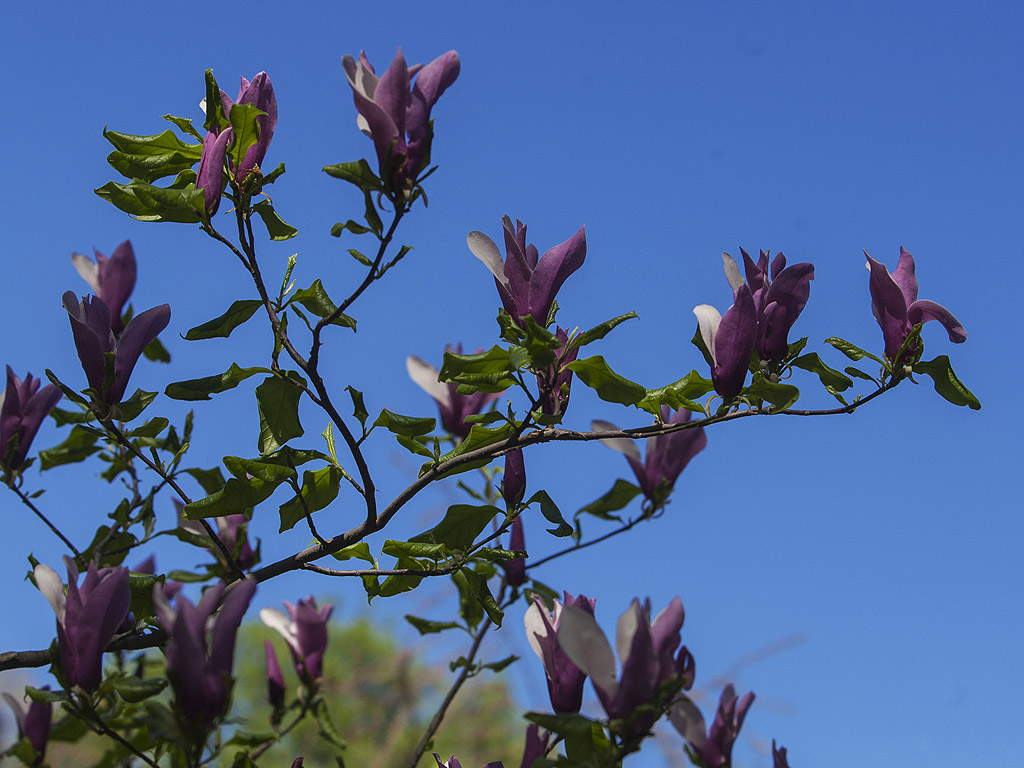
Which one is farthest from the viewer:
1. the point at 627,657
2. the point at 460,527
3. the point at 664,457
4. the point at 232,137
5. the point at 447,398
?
the point at 447,398

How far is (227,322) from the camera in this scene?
1399 mm

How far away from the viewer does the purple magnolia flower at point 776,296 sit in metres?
1.38

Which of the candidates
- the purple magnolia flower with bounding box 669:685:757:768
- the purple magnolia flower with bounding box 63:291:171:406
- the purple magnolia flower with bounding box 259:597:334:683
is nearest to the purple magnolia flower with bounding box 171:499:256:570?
the purple magnolia flower with bounding box 259:597:334:683

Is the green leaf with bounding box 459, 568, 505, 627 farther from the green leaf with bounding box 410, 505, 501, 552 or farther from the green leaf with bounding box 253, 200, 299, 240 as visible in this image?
the green leaf with bounding box 253, 200, 299, 240

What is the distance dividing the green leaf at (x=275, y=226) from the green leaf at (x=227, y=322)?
136 millimetres

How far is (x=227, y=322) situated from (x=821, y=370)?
3.00ft

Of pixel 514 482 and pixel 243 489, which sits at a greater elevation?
pixel 514 482

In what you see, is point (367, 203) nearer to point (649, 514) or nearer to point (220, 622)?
point (220, 622)

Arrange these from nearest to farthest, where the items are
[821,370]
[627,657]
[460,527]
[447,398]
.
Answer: [627,657] → [821,370] → [460,527] → [447,398]

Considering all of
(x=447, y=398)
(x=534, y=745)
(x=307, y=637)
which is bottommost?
(x=534, y=745)

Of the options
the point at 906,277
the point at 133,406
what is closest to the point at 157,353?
the point at 133,406

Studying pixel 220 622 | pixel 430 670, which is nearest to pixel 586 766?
pixel 220 622

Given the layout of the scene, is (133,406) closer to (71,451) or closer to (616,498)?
(71,451)

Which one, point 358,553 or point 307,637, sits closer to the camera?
point 358,553
